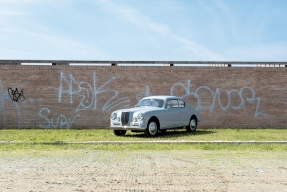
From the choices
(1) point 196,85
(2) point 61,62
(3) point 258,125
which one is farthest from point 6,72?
(3) point 258,125

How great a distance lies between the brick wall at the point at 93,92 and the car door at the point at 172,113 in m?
4.54

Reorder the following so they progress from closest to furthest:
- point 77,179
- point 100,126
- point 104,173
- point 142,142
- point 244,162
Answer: point 77,179 < point 104,173 < point 244,162 < point 142,142 < point 100,126

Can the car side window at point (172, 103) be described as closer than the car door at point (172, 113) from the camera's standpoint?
No

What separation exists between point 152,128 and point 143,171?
823cm

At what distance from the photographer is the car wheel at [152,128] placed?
15766 millimetres

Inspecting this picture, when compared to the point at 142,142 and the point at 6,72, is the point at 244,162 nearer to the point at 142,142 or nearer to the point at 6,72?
the point at 142,142

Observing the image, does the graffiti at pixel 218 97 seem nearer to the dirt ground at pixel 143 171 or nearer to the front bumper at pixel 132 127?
the front bumper at pixel 132 127

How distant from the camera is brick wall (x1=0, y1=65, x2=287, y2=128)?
71.8 ft

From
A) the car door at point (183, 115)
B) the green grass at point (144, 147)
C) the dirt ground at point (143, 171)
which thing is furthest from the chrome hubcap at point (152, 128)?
the dirt ground at point (143, 171)

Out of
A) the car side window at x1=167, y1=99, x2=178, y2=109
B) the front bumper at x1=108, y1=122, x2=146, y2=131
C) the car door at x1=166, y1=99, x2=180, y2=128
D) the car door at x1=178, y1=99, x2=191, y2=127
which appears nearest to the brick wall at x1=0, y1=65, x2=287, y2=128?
the car door at x1=178, y1=99, x2=191, y2=127

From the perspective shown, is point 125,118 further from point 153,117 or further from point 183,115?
point 183,115

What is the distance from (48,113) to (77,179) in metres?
15.6

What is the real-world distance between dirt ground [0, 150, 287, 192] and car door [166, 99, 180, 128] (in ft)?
19.7

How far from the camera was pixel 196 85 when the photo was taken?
22219mm
